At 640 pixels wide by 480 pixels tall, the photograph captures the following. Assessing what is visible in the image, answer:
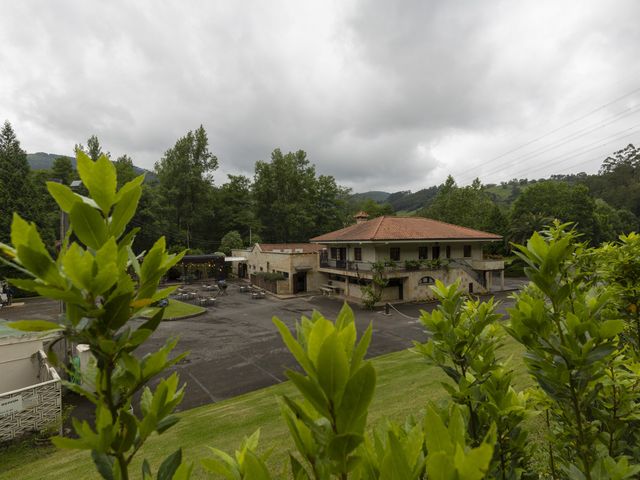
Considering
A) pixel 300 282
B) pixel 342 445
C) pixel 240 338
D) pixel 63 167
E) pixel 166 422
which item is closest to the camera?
pixel 342 445

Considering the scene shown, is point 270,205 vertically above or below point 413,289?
above

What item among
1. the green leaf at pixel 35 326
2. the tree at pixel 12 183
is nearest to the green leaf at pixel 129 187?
the green leaf at pixel 35 326

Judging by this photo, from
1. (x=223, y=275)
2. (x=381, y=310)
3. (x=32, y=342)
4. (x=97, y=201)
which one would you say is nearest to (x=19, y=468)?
(x=32, y=342)

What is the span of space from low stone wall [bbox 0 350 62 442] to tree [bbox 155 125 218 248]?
1646 inches

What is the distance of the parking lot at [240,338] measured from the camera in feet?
36.7

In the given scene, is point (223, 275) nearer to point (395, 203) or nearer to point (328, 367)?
point (328, 367)

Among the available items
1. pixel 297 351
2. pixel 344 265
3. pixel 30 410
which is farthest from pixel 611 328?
pixel 344 265

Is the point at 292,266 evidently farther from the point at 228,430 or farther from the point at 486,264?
the point at 228,430

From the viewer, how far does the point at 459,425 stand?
3.13 feet

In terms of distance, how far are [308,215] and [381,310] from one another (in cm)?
3225

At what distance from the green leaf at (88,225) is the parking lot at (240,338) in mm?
4376

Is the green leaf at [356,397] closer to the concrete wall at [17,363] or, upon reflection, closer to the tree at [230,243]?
Answer: the concrete wall at [17,363]

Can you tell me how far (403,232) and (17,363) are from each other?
78.6ft

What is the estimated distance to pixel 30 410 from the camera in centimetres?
802
